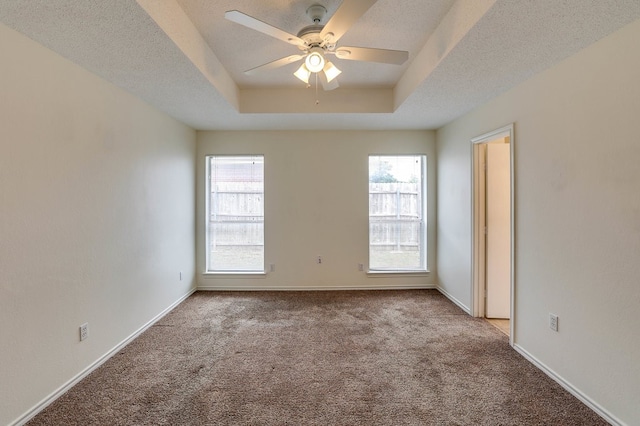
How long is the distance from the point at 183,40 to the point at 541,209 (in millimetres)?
3003

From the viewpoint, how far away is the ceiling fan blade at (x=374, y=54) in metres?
1.96

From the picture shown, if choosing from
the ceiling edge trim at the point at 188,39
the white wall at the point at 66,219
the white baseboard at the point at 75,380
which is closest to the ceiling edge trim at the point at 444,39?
the ceiling edge trim at the point at 188,39

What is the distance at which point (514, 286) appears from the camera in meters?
2.58

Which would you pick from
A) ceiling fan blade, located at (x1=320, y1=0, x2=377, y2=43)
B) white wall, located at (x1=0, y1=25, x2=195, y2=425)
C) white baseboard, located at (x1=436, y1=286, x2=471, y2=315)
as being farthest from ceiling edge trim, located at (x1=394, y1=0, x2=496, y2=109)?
white wall, located at (x1=0, y1=25, x2=195, y2=425)

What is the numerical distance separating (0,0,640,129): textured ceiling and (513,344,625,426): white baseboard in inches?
90.7

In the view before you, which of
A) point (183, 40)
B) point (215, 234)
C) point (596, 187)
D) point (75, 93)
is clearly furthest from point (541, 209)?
point (215, 234)

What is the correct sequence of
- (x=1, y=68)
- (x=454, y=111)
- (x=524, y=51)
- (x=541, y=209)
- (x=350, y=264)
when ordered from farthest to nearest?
(x=350, y=264), (x=454, y=111), (x=541, y=209), (x=524, y=51), (x=1, y=68)

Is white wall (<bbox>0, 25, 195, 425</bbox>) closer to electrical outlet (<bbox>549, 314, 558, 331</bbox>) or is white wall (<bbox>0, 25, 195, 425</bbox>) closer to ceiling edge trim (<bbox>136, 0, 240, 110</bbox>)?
ceiling edge trim (<bbox>136, 0, 240, 110</bbox>)

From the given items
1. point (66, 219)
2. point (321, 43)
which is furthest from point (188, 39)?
point (66, 219)

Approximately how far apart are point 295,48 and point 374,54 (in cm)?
83

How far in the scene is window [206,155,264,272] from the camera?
4.30 metres

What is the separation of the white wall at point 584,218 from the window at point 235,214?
3204mm

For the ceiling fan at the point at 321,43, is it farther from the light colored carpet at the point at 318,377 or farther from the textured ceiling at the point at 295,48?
the light colored carpet at the point at 318,377

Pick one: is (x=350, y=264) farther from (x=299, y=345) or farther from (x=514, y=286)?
(x=514, y=286)
